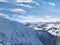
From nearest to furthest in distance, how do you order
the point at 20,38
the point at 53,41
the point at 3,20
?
the point at 20,38 < the point at 3,20 < the point at 53,41

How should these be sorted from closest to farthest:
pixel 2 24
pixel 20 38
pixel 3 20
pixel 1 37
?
pixel 1 37 → pixel 20 38 → pixel 2 24 → pixel 3 20

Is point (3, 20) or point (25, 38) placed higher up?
point (3, 20)

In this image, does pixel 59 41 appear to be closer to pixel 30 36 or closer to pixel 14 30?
pixel 30 36

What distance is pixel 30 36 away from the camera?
78.6 ft

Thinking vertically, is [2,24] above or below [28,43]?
above

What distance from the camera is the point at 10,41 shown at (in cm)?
2009

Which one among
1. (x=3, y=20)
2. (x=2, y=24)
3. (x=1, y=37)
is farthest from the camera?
(x=3, y=20)

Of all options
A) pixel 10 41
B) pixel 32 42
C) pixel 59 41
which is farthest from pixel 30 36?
pixel 59 41

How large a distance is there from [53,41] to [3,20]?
25.2ft

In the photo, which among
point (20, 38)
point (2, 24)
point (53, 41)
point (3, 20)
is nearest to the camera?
point (20, 38)

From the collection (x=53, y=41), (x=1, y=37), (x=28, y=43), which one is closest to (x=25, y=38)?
(x=28, y=43)

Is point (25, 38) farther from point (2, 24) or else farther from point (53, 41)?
point (53, 41)

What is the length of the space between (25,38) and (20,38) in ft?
3.14

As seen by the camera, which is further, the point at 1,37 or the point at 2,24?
the point at 2,24
